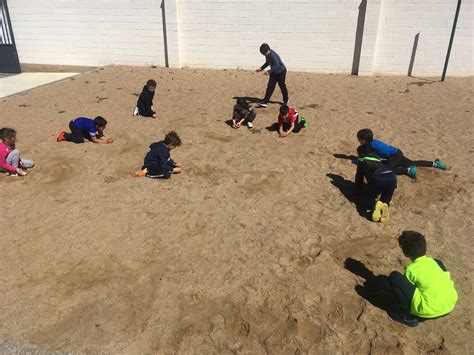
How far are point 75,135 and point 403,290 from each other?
6320 millimetres

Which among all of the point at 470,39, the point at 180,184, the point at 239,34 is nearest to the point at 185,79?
the point at 239,34

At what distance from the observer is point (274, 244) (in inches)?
185

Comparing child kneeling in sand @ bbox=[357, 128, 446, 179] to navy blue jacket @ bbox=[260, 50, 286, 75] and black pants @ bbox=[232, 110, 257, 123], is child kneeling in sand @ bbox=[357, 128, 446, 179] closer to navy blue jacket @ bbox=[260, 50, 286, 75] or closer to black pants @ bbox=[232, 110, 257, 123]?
black pants @ bbox=[232, 110, 257, 123]

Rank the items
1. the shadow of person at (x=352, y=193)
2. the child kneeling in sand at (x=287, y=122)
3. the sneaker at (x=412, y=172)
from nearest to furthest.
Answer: the shadow of person at (x=352, y=193) → the sneaker at (x=412, y=172) → the child kneeling in sand at (x=287, y=122)

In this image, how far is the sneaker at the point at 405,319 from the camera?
3.57 m

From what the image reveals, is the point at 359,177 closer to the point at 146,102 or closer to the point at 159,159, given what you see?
the point at 159,159

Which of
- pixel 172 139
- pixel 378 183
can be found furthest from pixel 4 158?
pixel 378 183

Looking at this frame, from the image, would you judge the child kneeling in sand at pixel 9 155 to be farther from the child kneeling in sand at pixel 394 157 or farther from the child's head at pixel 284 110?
the child kneeling in sand at pixel 394 157

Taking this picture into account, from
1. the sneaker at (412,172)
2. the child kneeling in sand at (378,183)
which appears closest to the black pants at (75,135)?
the child kneeling in sand at (378,183)

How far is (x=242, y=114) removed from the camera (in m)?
8.35

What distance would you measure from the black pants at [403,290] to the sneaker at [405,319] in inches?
2.1

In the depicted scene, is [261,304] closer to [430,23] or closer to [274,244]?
[274,244]

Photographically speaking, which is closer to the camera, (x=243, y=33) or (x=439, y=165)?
(x=439, y=165)

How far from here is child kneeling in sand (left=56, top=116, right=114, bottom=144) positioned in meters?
7.36
